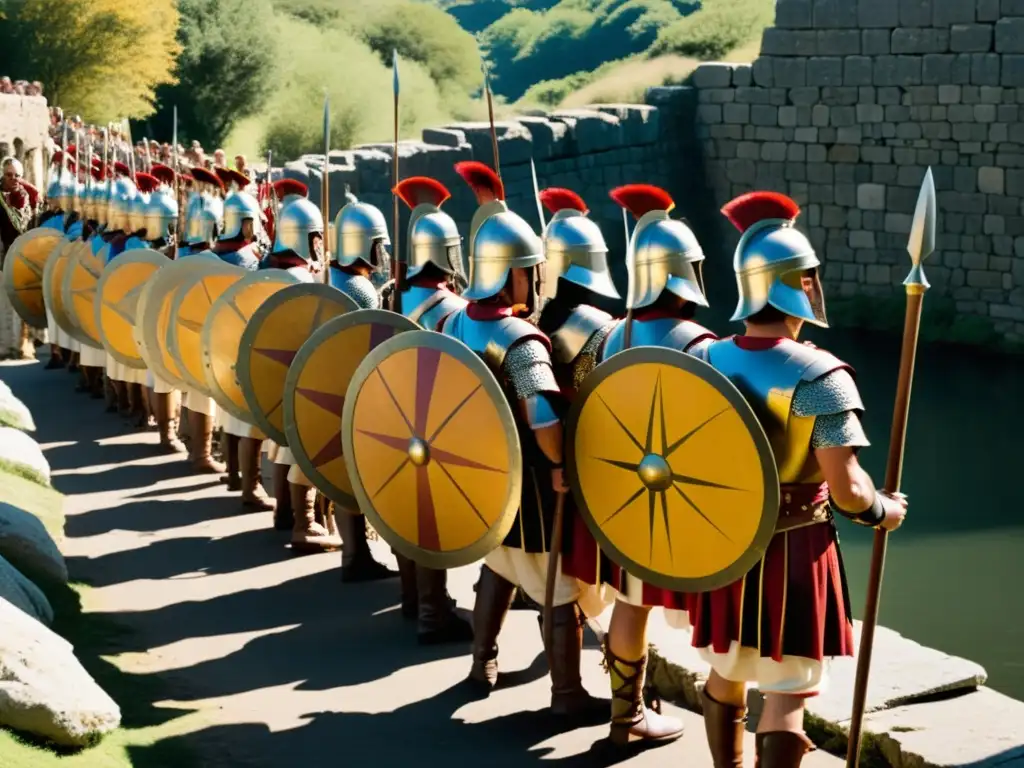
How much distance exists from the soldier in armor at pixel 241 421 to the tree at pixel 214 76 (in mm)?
18408

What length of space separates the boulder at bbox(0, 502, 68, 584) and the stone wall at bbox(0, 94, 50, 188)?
30.1 ft

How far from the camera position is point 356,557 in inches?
239

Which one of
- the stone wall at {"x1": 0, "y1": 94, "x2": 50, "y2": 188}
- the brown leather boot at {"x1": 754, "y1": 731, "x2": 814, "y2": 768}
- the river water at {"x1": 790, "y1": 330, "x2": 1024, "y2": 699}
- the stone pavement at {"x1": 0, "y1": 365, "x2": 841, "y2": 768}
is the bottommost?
the river water at {"x1": 790, "y1": 330, "x2": 1024, "y2": 699}

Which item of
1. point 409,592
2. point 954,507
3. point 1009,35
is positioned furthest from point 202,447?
point 1009,35

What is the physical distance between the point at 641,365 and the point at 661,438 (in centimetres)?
18

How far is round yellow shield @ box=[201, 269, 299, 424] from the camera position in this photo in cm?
619

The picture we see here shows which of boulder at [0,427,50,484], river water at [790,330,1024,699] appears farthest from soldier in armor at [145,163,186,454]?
river water at [790,330,1024,699]

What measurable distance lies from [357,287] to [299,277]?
Result: 45cm

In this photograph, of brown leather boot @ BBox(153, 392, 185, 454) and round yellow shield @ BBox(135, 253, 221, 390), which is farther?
brown leather boot @ BBox(153, 392, 185, 454)

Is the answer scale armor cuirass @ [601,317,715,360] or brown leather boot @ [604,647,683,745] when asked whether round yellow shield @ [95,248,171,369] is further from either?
brown leather boot @ [604,647,683,745]

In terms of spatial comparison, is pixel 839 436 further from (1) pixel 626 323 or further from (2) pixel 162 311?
(2) pixel 162 311

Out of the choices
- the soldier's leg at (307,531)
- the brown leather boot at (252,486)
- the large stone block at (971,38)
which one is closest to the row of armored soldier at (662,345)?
the soldier's leg at (307,531)

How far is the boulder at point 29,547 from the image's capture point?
552 cm

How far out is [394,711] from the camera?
15.6 ft
